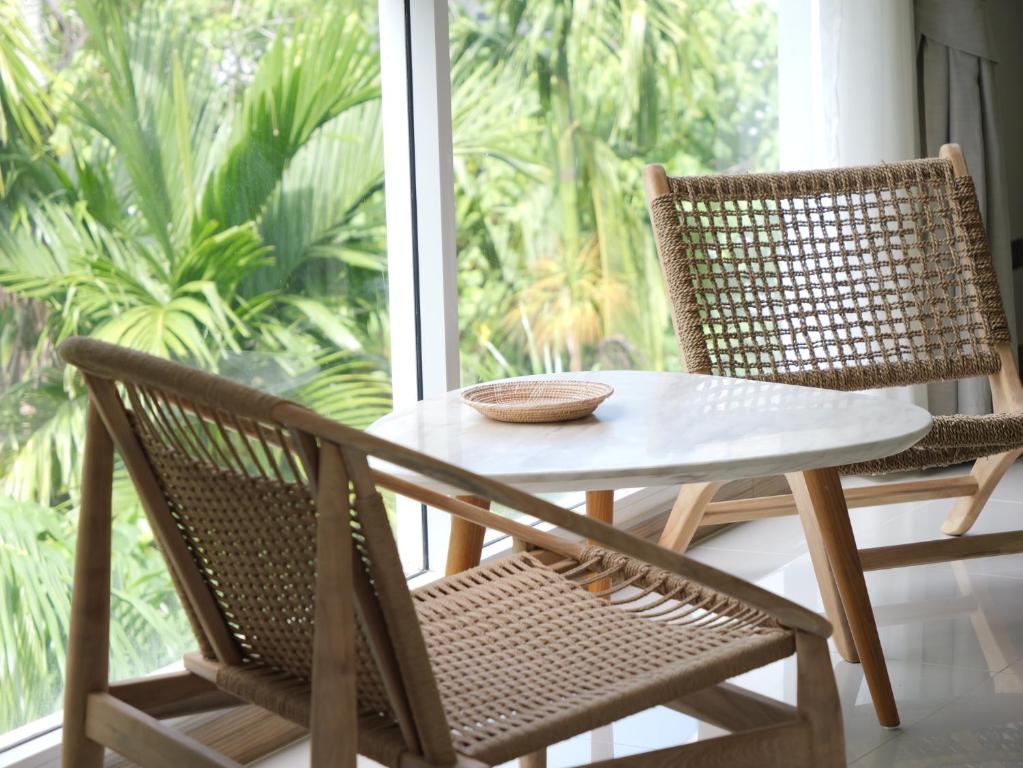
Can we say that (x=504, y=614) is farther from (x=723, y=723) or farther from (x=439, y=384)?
(x=439, y=384)

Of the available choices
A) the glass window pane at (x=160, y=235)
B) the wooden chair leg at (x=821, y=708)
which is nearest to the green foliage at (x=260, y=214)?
the glass window pane at (x=160, y=235)

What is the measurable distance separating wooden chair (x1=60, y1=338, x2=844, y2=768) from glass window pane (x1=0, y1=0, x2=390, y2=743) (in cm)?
61

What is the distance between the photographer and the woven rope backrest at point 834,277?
2.41m

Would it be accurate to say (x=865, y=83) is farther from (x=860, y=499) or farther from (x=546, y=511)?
(x=546, y=511)

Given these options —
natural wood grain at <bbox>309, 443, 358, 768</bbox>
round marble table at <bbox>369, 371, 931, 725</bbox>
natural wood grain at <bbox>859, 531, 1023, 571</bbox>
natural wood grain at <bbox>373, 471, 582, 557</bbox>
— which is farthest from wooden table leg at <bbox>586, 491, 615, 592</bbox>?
natural wood grain at <bbox>309, 443, 358, 768</bbox>

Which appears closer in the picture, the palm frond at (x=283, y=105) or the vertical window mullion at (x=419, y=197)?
the palm frond at (x=283, y=105)

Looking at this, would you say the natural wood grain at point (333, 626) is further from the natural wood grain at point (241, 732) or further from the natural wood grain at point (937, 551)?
the natural wood grain at point (937, 551)

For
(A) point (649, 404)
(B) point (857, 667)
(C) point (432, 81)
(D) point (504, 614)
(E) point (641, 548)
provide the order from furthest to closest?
(C) point (432, 81), (B) point (857, 667), (A) point (649, 404), (D) point (504, 614), (E) point (641, 548)

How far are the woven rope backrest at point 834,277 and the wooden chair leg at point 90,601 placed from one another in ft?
4.32

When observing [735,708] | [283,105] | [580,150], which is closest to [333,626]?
[735,708]

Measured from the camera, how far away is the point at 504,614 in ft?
4.54

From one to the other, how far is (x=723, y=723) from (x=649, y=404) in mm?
510

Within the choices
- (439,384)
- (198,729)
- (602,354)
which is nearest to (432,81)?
(439,384)

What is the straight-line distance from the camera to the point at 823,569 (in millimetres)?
2082
